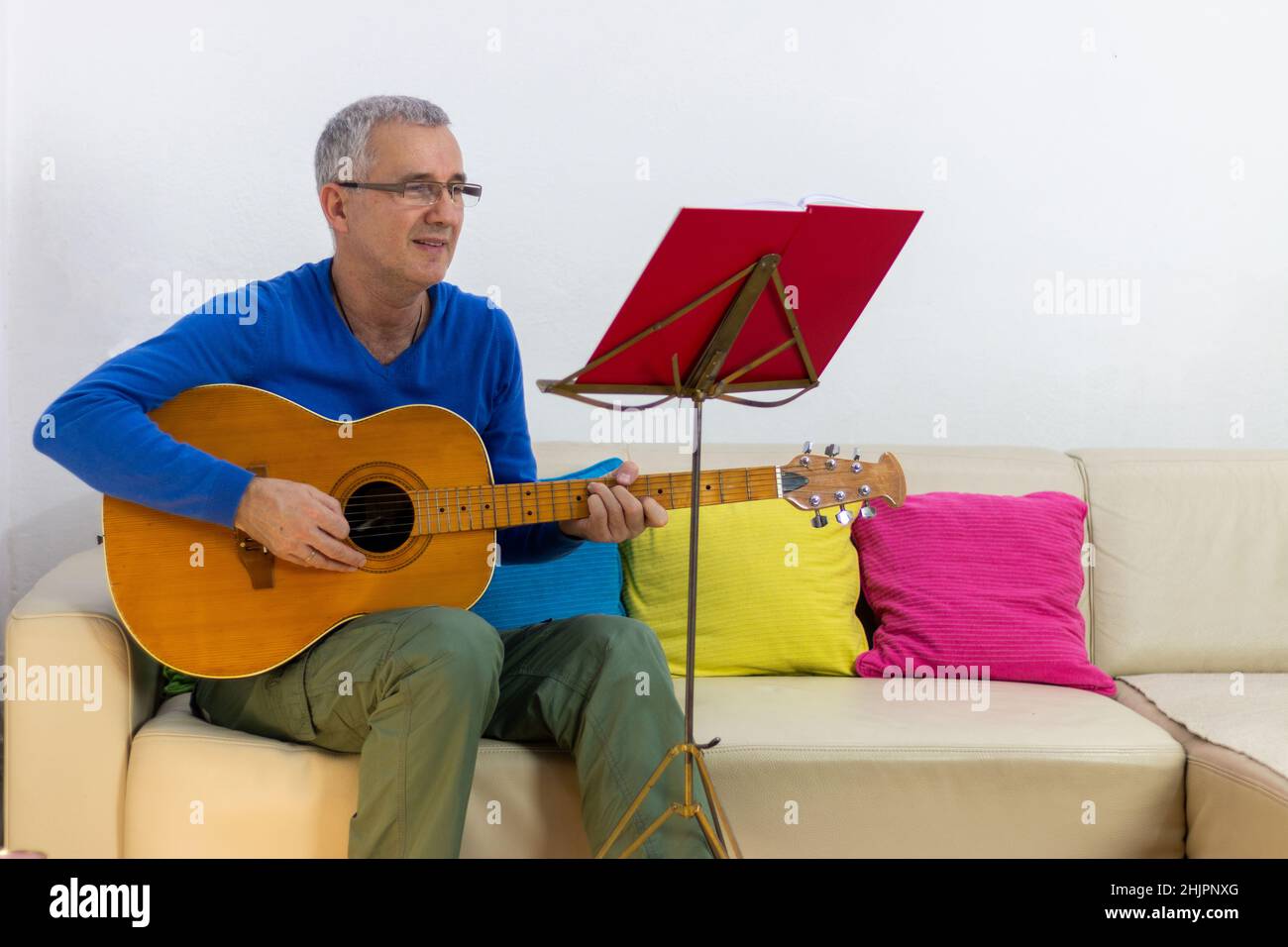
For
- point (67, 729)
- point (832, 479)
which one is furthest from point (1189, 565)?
point (67, 729)

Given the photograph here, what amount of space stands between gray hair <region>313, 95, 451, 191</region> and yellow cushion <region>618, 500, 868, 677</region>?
0.77 metres

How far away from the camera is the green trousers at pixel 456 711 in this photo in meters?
1.63

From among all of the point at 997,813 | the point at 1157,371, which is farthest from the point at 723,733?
the point at 1157,371

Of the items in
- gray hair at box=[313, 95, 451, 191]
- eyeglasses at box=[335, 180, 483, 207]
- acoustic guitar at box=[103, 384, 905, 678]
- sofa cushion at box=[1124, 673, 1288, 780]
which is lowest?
sofa cushion at box=[1124, 673, 1288, 780]

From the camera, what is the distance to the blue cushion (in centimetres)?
215

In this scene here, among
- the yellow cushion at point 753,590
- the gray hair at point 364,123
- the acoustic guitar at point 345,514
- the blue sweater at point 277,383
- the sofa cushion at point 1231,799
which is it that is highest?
the gray hair at point 364,123

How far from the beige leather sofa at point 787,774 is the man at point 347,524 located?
0.26 feet

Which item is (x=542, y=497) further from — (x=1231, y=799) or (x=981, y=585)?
(x=1231, y=799)

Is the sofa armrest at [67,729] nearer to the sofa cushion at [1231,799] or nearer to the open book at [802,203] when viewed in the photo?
the open book at [802,203]

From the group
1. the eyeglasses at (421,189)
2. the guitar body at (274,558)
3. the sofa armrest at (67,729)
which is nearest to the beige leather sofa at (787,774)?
the sofa armrest at (67,729)

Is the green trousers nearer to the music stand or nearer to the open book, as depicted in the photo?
the music stand

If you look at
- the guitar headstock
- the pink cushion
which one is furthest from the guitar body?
the pink cushion

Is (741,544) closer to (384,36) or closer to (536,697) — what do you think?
(536,697)

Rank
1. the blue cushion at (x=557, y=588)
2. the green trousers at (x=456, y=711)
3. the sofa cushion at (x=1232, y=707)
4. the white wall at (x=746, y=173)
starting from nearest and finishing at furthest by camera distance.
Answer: the green trousers at (x=456, y=711)
the sofa cushion at (x=1232, y=707)
the blue cushion at (x=557, y=588)
the white wall at (x=746, y=173)
